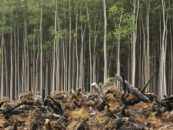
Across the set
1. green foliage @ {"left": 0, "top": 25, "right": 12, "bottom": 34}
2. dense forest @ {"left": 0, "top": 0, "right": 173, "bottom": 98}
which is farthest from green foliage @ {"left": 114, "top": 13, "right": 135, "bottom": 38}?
green foliage @ {"left": 0, "top": 25, "right": 12, "bottom": 34}

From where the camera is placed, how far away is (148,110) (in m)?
4.39

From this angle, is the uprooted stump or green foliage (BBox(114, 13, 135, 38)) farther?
green foliage (BBox(114, 13, 135, 38))

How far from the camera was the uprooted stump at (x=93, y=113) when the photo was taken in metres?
4.06

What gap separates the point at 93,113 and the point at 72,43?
134ft

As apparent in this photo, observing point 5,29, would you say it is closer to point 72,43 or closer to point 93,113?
point 72,43

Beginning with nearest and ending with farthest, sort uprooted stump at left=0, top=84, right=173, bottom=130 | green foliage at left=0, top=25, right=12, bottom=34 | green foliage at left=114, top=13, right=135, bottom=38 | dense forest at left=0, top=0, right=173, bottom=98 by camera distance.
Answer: uprooted stump at left=0, top=84, right=173, bottom=130 < green foliage at left=114, top=13, right=135, bottom=38 < dense forest at left=0, top=0, right=173, bottom=98 < green foliage at left=0, top=25, right=12, bottom=34

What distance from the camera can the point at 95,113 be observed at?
4.55 metres

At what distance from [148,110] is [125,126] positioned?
529mm

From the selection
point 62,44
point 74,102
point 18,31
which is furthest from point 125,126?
point 18,31

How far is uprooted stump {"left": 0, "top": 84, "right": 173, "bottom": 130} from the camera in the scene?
406 cm

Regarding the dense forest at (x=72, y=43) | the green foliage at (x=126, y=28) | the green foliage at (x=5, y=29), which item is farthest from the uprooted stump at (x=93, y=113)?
the green foliage at (x=5, y=29)

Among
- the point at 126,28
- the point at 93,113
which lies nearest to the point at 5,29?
the point at 126,28

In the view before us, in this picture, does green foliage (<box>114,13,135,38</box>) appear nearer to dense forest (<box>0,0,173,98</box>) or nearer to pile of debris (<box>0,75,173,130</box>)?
dense forest (<box>0,0,173,98</box>)

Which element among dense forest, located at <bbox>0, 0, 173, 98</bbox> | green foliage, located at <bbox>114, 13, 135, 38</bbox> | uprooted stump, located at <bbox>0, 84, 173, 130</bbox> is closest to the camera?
uprooted stump, located at <bbox>0, 84, 173, 130</bbox>
